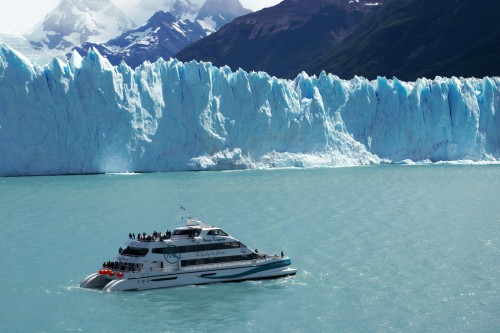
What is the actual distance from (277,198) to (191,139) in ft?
53.3

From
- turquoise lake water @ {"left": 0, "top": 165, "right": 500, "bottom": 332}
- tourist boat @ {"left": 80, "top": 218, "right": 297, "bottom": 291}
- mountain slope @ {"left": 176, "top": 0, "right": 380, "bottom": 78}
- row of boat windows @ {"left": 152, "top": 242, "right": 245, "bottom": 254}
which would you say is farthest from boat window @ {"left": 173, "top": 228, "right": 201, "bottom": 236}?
mountain slope @ {"left": 176, "top": 0, "right": 380, "bottom": 78}

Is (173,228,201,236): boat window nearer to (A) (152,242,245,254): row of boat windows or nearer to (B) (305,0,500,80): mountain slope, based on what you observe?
(A) (152,242,245,254): row of boat windows

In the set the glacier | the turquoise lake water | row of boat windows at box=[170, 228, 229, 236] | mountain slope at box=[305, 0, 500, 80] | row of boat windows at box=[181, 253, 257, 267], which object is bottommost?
the turquoise lake water

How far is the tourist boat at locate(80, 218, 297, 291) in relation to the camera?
819 inches

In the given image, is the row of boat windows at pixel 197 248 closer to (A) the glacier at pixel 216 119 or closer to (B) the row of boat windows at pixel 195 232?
(B) the row of boat windows at pixel 195 232

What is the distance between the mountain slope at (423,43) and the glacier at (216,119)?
48.5m

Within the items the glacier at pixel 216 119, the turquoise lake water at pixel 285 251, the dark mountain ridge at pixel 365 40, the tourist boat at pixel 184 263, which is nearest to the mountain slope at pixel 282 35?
the dark mountain ridge at pixel 365 40

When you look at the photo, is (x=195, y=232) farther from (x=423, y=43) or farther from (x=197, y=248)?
(x=423, y=43)

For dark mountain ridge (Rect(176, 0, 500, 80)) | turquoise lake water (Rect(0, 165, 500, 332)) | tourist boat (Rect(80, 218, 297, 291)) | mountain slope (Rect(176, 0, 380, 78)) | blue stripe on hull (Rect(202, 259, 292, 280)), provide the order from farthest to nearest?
mountain slope (Rect(176, 0, 380, 78)), dark mountain ridge (Rect(176, 0, 500, 80)), blue stripe on hull (Rect(202, 259, 292, 280)), tourist boat (Rect(80, 218, 297, 291)), turquoise lake water (Rect(0, 165, 500, 332))

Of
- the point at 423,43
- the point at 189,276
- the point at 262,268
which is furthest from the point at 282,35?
the point at 189,276

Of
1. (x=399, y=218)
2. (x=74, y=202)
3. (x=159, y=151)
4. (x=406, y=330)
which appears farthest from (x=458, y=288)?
(x=159, y=151)

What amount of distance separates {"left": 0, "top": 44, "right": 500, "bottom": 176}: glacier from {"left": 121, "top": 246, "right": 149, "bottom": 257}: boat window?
30067 mm

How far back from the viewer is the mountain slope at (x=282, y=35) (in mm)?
154875

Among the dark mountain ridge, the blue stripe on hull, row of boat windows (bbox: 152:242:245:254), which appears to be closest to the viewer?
row of boat windows (bbox: 152:242:245:254)
